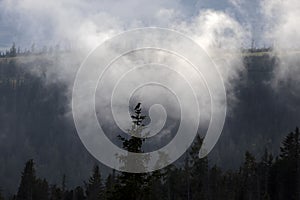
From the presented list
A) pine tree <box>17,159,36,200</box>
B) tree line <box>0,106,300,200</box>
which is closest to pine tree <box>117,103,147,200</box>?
tree line <box>0,106,300,200</box>

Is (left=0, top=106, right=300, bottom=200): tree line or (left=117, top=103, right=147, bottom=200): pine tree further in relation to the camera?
(left=0, top=106, right=300, bottom=200): tree line

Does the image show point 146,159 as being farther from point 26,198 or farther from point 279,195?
Result: point 26,198

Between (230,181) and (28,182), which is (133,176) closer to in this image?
(230,181)

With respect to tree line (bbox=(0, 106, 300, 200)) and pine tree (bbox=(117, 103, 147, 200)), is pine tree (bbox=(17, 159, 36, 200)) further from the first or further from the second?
pine tree (bbox=(117, 103, 147, 200))

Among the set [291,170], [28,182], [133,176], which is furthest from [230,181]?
[133,176]

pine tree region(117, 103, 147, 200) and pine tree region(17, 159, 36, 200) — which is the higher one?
pine tree region(17, 159, 36, 200)

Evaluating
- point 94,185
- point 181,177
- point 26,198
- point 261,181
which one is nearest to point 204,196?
point 181,177

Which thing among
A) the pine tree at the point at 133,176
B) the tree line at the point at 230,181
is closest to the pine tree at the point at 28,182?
the tree line at the point at 230,181

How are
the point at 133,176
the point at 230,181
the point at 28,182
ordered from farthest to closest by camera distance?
the point at 230,181 → the point at 28,182 → the point at 133,176

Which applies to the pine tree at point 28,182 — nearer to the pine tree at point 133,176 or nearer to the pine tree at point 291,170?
the pine tree at point 291,170

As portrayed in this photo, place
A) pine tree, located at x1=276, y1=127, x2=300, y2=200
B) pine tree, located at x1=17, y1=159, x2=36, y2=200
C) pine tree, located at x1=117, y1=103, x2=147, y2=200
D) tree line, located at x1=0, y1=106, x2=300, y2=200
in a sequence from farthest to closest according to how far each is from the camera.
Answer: pine tree, located at x1=17, y1=159, x2=36, y2=200, pine tree, located at x1=276, y1=127, x2=300, y2=200, tree line, located at x1=0, y1=106, x2=300, y2=200, pine tree, located at x1=117, y1=103, x2=147, y2=200

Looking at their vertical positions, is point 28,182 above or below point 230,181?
below

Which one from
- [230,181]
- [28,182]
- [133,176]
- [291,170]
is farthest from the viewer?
[230,181]

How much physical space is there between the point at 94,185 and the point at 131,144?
71975mm
